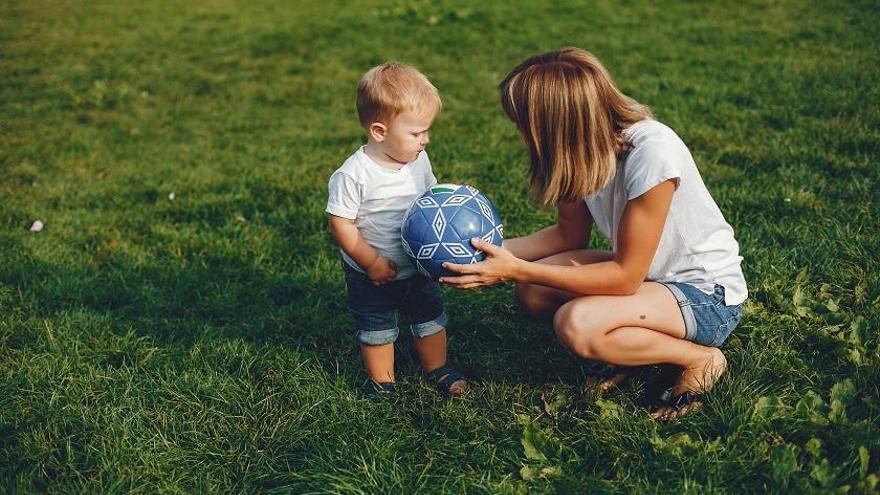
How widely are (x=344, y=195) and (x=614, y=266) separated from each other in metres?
1.16

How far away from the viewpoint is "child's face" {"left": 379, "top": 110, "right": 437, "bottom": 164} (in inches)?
115

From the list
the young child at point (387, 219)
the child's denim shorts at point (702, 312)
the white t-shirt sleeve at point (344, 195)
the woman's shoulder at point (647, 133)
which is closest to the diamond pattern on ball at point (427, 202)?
the young child at point (387, 219)

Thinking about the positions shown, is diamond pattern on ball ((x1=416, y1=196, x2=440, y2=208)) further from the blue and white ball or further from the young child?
the young child

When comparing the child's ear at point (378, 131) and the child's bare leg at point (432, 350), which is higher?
the child's ear at point (378, 131)

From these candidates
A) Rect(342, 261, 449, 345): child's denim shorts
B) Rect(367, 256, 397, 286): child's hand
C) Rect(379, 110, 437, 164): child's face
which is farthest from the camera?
Rect(342, 261, 449, 345): child's denim shorts

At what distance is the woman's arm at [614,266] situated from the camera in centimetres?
274

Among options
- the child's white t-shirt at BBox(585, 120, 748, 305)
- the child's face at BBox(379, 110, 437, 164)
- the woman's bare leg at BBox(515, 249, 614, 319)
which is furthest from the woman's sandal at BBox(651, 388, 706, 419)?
the child's face at BBox(379, 110, 437, 164)

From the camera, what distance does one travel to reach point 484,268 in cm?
288

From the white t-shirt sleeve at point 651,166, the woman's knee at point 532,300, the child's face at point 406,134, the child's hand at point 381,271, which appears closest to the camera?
the white t-shirt sleeve at point 651,166

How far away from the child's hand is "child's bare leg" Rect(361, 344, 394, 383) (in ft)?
1.26

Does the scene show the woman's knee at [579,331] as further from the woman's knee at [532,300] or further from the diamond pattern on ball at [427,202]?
the diamond pattern on ball at [427,202]

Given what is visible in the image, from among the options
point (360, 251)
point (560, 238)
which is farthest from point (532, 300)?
point (360, 251)

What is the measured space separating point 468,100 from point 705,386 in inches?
203

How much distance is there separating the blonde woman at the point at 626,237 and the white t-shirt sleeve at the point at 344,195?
1.81 feet
